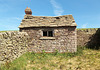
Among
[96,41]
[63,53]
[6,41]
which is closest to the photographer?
[6,41]

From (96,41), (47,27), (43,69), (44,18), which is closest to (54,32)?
(47,27)

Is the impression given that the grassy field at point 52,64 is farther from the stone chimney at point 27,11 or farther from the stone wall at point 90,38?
the stone chimney at point 27,11

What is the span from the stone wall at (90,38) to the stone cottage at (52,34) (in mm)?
3619

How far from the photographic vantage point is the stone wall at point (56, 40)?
8547 millimetres

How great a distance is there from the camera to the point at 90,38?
37.6 ft

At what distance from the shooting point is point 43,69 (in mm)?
5141

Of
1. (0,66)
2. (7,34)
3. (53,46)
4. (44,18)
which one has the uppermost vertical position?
(44,18)

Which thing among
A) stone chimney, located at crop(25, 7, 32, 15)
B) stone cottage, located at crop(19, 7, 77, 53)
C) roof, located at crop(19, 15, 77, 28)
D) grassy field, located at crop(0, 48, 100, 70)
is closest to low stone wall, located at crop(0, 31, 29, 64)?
grassy field, located at crop(0, 48, 100, 70)

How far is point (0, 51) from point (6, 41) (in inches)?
33.0

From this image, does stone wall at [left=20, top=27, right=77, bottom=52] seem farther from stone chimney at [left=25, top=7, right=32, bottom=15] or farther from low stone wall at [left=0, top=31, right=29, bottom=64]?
stone chimney at [left=25, top=7, right=32, bottom=15]

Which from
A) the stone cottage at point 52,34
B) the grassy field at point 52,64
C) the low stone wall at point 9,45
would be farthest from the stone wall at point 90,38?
the low stone wall at point 9,45

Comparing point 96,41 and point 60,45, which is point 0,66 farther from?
point 96,41

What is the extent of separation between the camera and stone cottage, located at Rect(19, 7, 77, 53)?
8555 millimetres

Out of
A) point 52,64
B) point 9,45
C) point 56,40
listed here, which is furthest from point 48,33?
point 9,45
